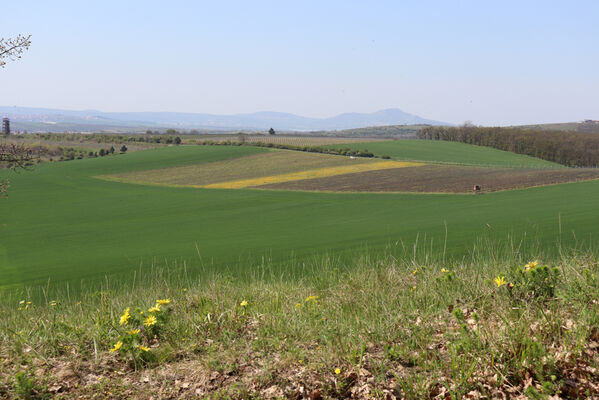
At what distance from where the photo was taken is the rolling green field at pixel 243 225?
20922 millimetres

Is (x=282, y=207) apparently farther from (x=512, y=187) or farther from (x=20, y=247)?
(x=512, y=187)

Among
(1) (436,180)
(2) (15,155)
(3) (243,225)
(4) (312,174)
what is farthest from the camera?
(4) (312,174)

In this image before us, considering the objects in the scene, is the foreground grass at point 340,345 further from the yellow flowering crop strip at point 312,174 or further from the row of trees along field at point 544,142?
the row of trees along field at point 544,142

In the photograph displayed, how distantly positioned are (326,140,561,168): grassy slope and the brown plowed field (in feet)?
49.5

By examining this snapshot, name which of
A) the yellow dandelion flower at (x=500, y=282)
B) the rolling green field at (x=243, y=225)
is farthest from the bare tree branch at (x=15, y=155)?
the yellow dandelion flower at (x=500, y=282)

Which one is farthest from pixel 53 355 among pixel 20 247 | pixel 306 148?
pixel 306 148

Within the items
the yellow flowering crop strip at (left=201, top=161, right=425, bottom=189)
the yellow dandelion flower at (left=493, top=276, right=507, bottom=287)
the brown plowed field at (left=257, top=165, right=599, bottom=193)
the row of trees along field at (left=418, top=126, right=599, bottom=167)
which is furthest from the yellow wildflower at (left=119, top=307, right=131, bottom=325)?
the row of trees along field at (left=418, top=126, right=599, bottom=167)

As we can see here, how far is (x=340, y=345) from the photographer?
536 centimetres

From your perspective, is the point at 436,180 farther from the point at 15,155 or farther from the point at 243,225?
the point at 15,155

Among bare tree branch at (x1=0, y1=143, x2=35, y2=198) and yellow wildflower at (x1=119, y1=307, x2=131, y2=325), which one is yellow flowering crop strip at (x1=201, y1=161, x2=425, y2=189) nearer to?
bare tree branch at (x1=0, y1=143, x2=35, y2=198)

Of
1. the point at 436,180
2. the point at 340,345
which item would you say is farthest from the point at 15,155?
the point at 436,180

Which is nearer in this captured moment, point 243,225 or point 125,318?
point 125,318

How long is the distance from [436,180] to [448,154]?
33340 mm

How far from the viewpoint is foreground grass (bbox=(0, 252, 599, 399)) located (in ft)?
15.7
